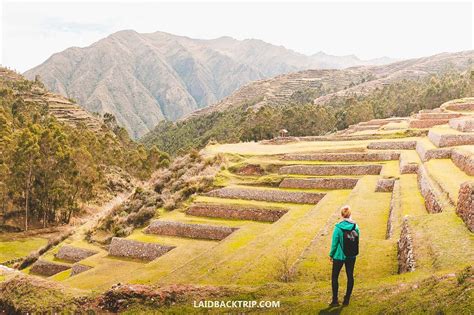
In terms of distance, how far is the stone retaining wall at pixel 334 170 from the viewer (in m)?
31.2

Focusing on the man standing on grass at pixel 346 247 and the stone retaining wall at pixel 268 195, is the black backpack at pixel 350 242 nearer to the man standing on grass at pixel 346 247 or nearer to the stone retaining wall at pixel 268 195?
the man standing on grass at pixel 346 247

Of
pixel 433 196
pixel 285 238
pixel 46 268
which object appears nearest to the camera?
pixel 433 196

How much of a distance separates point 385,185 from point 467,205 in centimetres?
1274

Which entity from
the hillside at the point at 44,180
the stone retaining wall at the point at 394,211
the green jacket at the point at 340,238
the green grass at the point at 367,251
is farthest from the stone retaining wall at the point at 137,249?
the hillside at the point at 44,180

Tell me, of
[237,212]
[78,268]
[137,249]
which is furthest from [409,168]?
[78,268]

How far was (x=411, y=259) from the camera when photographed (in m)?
11.5

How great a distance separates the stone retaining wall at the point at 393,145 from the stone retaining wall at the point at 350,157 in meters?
3.16

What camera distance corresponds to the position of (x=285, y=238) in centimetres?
1958

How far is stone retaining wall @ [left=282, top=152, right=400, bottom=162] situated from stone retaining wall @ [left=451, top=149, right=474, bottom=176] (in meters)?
9.08

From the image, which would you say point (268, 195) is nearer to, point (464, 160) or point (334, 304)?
point (464, 160)

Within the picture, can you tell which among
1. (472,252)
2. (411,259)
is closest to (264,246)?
(411,259)

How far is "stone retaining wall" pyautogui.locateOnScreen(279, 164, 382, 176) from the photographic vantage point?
3117cm

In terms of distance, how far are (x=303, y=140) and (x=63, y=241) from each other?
101 ft

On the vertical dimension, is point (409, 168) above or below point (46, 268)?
above
